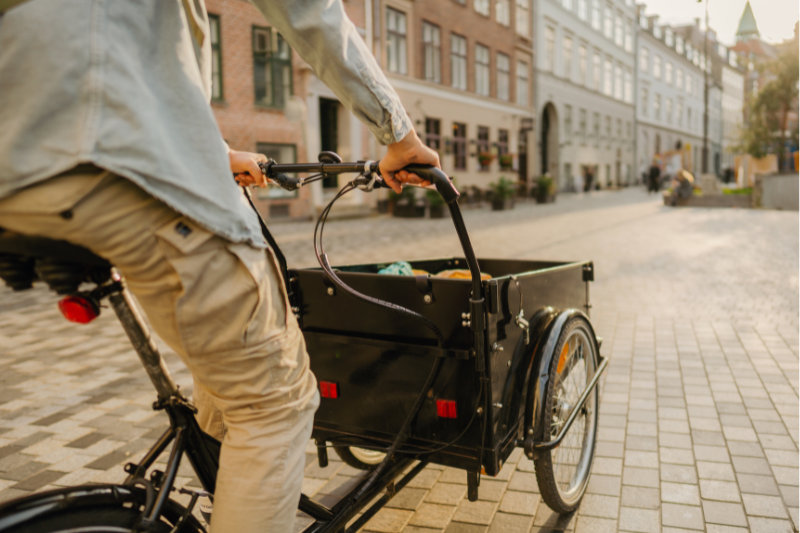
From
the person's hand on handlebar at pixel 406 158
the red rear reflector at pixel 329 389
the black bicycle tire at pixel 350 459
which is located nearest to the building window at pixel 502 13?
the black bicycle tire at pixel 350 459

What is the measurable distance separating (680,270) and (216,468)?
27.4ft

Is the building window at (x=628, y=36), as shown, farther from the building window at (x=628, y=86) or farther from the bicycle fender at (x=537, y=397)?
the bicycle fender at (x=537, y=397)

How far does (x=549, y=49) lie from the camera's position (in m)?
36.4

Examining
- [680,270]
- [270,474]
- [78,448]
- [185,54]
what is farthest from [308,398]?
[680,270]

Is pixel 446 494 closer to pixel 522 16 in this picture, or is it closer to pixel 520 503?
pixel 520 503

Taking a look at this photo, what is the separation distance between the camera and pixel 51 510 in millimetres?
1169

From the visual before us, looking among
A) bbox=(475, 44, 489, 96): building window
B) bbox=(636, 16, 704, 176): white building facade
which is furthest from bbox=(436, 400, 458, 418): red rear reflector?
bbox=(636, 16, 704, 176): white building facade

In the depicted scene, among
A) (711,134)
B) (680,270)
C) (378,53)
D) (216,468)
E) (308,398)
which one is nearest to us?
(308,398)

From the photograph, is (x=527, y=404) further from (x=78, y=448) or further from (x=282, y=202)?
(x=282, y=202)

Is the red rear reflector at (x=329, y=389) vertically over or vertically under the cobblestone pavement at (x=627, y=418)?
over

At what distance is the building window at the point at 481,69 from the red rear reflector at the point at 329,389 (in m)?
28.6

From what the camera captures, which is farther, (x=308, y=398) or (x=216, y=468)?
(x=216, y=468)

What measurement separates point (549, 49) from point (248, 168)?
37.4 metres

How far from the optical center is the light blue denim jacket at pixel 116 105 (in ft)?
3.42
